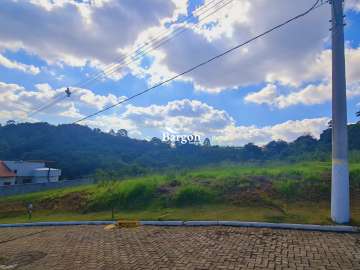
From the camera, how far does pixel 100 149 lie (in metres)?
57.3

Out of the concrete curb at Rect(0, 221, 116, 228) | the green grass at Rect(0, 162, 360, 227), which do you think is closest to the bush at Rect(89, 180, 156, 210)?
the green grass at Rect(0, 162, 360, 227)

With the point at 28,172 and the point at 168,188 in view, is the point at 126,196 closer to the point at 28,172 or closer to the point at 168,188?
the point at 168,188

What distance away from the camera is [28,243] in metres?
11.0

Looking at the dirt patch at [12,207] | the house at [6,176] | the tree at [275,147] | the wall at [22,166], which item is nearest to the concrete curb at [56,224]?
the dirt patch at [12,207]

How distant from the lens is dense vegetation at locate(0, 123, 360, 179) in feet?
→ 144

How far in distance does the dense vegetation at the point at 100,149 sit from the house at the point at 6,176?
805cm

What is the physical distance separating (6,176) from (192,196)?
111 feet

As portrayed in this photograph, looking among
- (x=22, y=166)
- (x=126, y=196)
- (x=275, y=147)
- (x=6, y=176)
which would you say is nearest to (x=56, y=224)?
(x=126, y=196)

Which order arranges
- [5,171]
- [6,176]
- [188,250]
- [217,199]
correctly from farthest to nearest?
[5,171]
[6,176]
[217,199]
[188,250]

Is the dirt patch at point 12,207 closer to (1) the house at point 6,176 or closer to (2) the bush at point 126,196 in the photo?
(2) the bush at point 126,196

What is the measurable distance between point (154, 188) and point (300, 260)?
11.1 m

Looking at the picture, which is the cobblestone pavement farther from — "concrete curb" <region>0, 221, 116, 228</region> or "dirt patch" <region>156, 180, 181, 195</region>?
"dirt patch" <region>156, 180, 181, 195</region>

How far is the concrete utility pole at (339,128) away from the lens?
9.84 m

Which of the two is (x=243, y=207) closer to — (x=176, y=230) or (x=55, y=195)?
(x=176, y=230)
